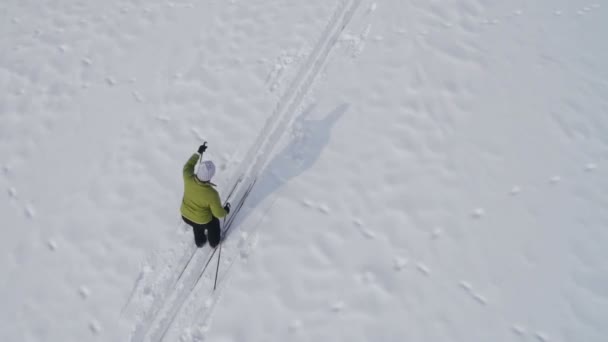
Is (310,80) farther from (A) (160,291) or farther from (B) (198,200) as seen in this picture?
(A) (160,291)

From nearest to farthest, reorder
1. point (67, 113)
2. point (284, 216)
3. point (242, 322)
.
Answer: point (242, 322) < point (284, 216) < point (67, 113)

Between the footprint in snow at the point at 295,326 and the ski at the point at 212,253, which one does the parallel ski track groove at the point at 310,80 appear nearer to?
the ski at the point at 212,253

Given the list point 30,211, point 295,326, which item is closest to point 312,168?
point 295,326

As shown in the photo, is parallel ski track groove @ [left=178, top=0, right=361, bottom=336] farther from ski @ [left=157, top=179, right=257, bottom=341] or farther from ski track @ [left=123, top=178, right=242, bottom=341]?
ski track @ [left=123, top=178, right=242, bottom=341]

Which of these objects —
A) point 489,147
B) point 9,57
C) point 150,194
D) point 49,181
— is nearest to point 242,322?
point 150,194

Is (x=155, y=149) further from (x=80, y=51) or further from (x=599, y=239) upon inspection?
(x=599, y=239)

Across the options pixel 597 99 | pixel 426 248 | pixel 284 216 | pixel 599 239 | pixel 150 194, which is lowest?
pixel 150 194

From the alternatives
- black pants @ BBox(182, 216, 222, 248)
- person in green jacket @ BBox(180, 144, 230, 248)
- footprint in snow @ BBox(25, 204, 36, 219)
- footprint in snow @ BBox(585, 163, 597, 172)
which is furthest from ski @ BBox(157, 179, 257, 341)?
footprint in snow @ BBox(585, 163, 597, 172)
